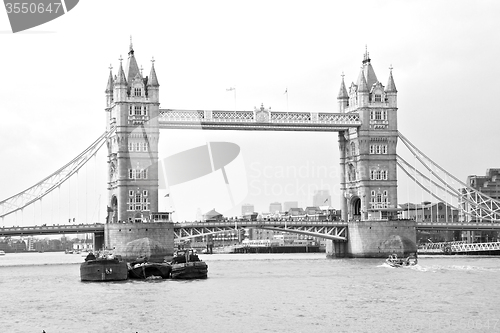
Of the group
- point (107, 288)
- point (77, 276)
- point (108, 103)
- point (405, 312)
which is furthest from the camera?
point (108, 103)

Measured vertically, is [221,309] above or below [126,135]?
below

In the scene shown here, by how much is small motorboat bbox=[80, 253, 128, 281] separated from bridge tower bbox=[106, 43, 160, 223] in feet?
141

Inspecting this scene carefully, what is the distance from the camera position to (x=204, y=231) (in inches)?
5236

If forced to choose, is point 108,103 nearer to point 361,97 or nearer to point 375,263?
point 361,97

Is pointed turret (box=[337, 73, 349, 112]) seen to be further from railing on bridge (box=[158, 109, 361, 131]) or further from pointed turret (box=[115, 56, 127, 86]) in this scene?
pointed turret (box=[115, 56, 127, 86])

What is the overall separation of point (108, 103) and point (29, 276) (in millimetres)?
43651

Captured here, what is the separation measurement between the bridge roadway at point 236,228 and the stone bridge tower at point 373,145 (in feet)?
19.9

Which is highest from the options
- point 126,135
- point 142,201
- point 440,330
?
point 126,135

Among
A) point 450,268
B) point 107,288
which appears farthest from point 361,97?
point 107,288

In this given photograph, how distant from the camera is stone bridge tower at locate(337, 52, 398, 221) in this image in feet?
466

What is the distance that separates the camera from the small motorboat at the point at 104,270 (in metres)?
87.1

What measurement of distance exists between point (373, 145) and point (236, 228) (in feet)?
83.1

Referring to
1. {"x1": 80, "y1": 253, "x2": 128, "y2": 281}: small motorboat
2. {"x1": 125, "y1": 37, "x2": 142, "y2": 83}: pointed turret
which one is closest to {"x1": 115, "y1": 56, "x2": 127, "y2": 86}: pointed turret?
{"x1": 125, "y1": 37, "x2": 142, "y2": 83}: pointed turret

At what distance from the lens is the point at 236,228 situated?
132375mm
